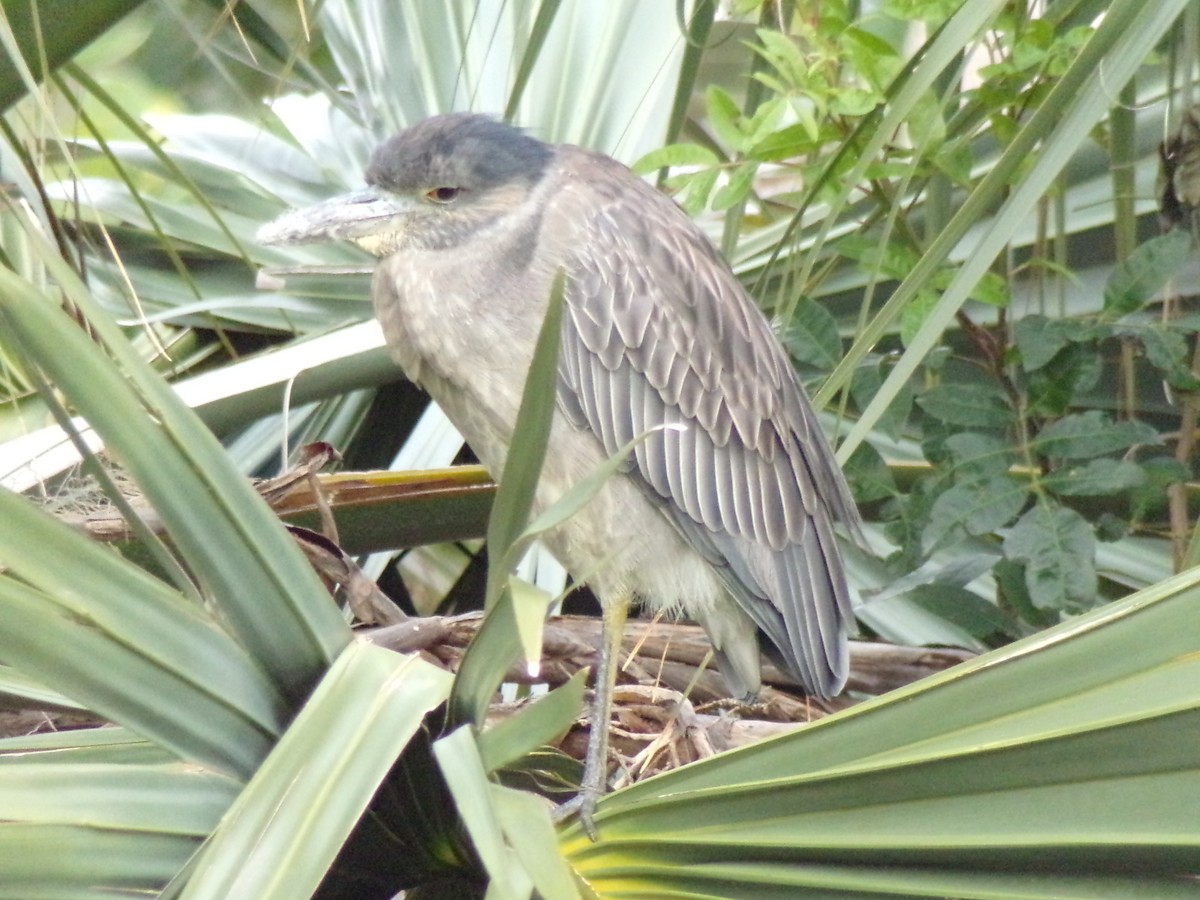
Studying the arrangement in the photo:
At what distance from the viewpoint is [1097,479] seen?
5.88 ft

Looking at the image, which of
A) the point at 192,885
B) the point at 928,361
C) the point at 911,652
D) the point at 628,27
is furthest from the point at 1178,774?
the point at 628,27

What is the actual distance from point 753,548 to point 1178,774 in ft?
4.05

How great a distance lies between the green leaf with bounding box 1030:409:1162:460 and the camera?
1.78 m

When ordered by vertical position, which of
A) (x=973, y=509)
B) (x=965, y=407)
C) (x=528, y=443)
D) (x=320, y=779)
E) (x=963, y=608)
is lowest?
(x=963, y=608)

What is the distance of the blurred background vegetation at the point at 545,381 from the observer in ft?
2.50

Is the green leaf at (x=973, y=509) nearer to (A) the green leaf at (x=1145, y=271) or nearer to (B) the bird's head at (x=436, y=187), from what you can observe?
(A) the green leaf at (x=1145, y=271)

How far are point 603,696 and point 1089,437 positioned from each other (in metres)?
0.72

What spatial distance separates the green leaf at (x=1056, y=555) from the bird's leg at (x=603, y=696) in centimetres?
51

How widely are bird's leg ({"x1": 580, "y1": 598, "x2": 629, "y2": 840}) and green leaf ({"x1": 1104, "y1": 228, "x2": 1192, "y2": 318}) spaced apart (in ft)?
2.52

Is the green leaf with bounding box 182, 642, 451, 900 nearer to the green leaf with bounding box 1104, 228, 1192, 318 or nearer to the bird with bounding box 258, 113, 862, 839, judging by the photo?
the bird with bounding box 258, 113, 862, 839

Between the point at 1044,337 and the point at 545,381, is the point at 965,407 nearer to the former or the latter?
the point at 1044,337

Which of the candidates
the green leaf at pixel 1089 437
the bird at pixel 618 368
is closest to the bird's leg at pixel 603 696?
the bird at pixel 618 368

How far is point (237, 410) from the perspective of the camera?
1776 millimetres

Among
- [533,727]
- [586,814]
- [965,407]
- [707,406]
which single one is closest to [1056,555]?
[965,407]
